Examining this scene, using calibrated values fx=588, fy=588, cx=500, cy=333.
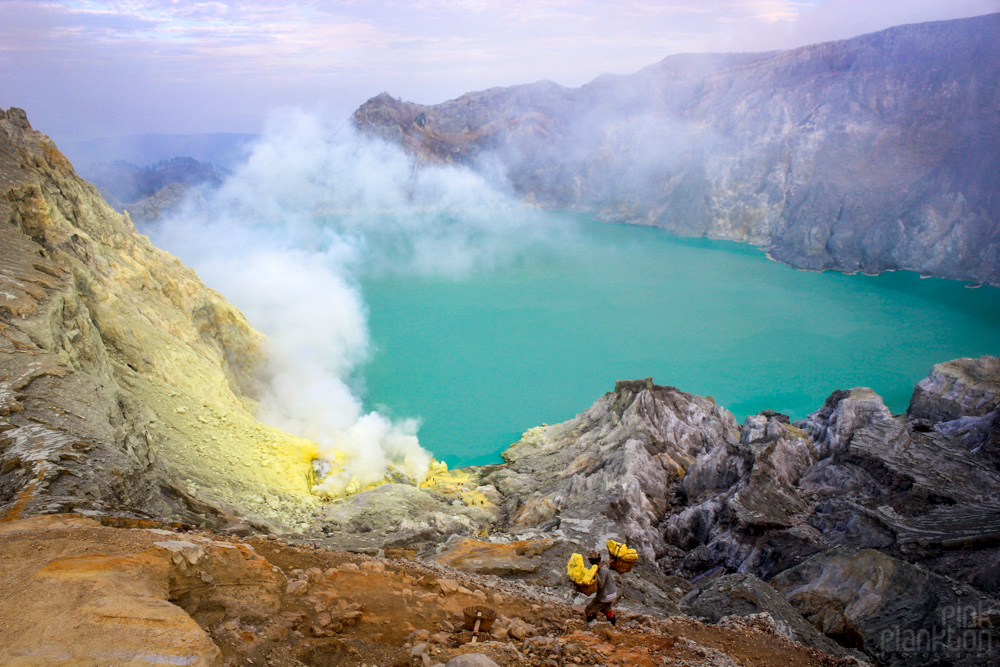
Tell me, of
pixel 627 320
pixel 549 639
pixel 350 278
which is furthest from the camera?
pixel 350 278

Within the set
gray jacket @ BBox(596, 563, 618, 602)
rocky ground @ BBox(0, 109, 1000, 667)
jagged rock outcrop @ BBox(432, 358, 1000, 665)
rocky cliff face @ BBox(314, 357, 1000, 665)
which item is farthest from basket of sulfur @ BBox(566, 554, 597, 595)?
jagged rock outcrop @ BBox(432, 358, 1000, 665)

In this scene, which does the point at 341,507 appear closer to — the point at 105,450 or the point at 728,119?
the point at 105,450

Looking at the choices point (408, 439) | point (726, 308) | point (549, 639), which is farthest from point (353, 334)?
point (549, 639)

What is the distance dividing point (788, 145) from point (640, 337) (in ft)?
106

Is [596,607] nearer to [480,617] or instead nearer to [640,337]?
[480,617]

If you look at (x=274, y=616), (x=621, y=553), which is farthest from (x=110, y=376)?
(x=621, y=553)

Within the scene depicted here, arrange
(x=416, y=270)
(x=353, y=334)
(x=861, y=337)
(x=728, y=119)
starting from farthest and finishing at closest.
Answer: (x=728, y=119) → (x=416, y=270) → (x=861, y=337) → (x=353, y=334)

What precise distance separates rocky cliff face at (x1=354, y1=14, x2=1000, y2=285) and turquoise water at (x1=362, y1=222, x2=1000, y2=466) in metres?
4.63

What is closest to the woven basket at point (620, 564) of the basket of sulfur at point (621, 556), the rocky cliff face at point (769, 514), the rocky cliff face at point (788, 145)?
the basket of sulfur at point (621, 556)

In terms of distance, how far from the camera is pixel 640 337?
3173cm

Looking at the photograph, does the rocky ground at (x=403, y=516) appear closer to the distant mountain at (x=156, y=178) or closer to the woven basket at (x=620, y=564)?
the woven basket at (x=620, y=564)

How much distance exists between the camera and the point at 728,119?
59.3m

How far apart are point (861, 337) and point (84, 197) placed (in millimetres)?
34614

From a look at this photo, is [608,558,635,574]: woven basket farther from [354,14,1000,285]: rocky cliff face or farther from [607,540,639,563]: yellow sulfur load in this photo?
[354,14,1000,285]: rocky cliff face
